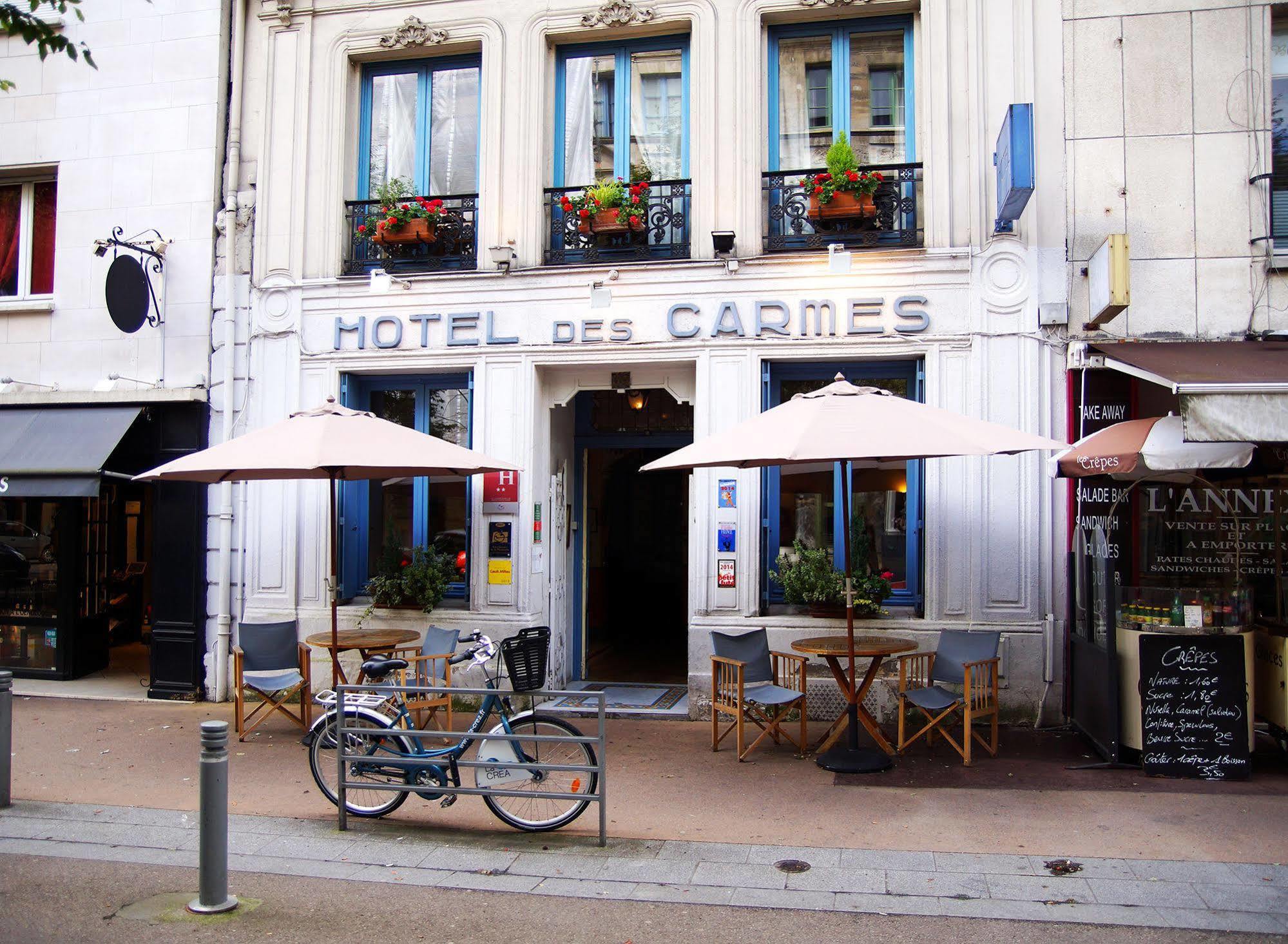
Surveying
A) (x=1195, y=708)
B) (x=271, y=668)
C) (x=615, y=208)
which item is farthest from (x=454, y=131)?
(x=1195, y=708)

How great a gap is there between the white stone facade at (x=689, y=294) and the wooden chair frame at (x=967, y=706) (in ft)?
2.44

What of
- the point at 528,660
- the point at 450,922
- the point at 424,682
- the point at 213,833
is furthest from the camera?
the point at 424,682

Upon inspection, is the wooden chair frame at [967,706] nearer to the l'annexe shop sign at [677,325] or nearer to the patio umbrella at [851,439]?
the patio umbrella at [851,439]

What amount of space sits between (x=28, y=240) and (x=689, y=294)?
24.7 ft

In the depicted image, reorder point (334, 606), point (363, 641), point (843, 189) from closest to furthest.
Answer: point (334, 606) → point (363, 641) → point (843, 189)

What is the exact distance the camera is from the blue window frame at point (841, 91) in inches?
370

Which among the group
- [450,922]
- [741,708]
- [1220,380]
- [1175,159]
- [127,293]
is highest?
[1175,159]

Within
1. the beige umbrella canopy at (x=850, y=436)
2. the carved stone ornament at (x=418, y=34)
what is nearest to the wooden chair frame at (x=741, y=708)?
the beige umbrella canopy at (x=850, y=436)

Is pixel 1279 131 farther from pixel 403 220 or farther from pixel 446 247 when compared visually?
pixel 403 220

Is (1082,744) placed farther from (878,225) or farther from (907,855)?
(878,225)

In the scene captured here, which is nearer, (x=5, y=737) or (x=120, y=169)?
(x=5, y=737)

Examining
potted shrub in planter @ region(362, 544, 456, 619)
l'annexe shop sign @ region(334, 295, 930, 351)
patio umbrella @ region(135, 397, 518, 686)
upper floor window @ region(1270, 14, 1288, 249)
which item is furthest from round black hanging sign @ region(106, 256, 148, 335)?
upper floor window @ region(1270, 14, 1288, 249)

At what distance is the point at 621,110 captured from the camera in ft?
32.5

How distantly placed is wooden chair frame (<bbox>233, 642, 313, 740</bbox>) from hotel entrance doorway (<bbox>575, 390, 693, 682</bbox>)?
9.37ft
